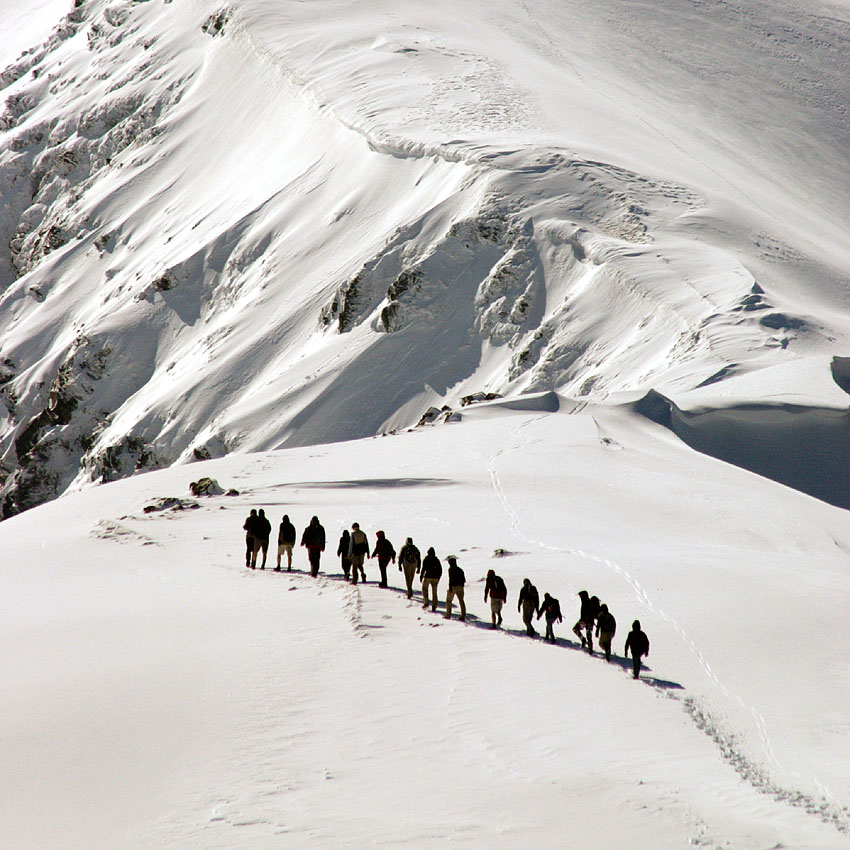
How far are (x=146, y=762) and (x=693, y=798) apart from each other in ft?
16.5

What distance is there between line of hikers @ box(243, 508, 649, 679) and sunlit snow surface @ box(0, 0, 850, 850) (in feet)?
1.31

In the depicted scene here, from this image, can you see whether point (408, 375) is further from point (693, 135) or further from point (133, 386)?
point (693, 135)


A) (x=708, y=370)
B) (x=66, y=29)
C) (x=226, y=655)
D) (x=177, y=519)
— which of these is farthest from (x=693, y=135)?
(x=66, y=29)

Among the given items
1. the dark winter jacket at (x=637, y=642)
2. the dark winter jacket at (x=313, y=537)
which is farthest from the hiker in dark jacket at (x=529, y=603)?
the dark winter jacket at (x=313, y=537)

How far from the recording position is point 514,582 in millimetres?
16688

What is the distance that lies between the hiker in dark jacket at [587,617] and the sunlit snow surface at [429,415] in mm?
333

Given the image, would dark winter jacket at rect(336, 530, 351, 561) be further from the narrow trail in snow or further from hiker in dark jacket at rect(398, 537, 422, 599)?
the narrow trail in snow

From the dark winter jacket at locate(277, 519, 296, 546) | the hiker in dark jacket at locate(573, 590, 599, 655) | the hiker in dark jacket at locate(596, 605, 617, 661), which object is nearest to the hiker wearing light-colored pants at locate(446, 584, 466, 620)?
the hiker in dark jacket at locate(573, 590, 599, 655)

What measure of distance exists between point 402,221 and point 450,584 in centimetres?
3720

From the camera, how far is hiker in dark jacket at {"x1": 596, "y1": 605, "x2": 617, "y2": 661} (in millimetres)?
13391

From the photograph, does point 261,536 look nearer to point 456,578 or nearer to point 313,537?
point 313,537

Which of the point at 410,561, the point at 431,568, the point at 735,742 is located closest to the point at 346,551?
the point at 410,561

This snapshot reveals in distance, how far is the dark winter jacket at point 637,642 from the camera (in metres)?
12.8

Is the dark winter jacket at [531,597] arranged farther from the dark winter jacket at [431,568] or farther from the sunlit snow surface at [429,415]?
the dark winter jacket at [431,568]
